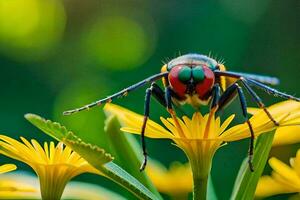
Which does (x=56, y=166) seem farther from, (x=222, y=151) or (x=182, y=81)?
(x=222, y=151)

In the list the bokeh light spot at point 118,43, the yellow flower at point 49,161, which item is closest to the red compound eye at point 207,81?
the yellow flower at point 49,161

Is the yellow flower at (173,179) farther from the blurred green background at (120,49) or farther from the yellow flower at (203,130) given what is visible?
the blurred green background at (120,49)

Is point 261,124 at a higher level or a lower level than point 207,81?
lower

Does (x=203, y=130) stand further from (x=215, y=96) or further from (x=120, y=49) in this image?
(x=120, y=49)

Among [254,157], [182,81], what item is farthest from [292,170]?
[182,81]

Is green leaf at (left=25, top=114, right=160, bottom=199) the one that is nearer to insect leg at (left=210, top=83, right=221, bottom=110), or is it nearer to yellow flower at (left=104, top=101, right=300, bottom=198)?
yellow flower at (left=104, top=101, right=300, bottom=198)

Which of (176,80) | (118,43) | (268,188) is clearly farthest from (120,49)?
(176,80)
